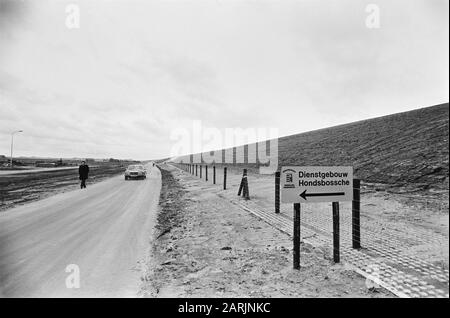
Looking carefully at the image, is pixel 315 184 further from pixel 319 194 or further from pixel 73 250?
pixel 73 250

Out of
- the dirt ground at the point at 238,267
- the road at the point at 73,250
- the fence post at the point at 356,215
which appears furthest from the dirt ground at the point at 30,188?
the fence post at the point at 356,215

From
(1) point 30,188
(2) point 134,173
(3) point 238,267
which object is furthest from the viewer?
(2) point 134,173

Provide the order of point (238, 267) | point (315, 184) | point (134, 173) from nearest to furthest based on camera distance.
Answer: point (238, 267)
point (315, 184)
point (134, 173)

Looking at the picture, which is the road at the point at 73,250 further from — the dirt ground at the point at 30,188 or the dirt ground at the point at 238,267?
the dirt ground at the point at 30,188

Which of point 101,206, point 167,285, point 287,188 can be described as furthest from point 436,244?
point 101,206

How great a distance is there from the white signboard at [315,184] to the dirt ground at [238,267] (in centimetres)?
118

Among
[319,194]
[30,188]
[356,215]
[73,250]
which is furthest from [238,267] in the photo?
[30,188]

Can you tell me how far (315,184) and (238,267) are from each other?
2033 millimetres

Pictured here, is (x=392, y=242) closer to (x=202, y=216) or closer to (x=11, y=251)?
(x=202, y=216)

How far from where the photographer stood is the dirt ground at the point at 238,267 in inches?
142

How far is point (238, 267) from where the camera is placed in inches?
173

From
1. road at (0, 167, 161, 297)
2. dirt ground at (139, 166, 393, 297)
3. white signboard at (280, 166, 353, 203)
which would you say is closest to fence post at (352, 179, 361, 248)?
white signboard at (280, 166, 353, 203)

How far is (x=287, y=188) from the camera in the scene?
436cm
